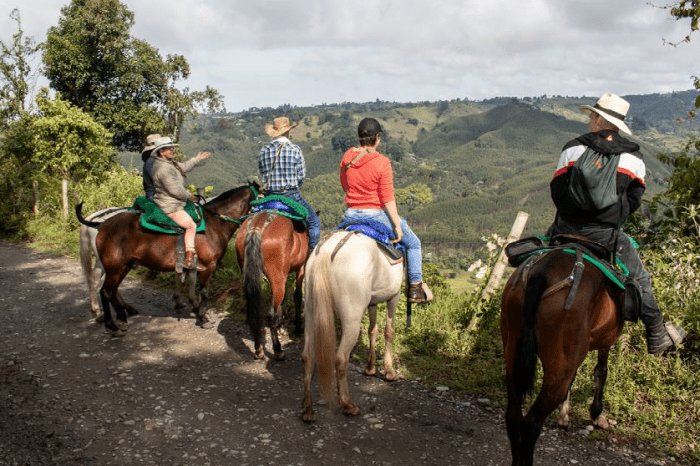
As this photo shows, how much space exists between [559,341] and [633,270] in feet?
3.93

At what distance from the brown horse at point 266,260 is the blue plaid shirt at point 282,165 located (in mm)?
502

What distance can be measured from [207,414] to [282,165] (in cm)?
344

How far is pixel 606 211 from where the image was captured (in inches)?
166

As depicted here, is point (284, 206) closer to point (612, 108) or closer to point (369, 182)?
point (369, 182)

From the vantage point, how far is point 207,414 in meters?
5.21

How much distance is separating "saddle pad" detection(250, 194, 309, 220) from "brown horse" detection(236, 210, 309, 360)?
12cm

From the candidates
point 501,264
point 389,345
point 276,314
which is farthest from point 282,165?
point 501,264

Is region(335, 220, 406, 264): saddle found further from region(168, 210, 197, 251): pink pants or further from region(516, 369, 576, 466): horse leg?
region(168, 210, 197, 251): pink pants

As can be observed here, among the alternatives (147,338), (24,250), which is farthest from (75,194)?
(147,338)

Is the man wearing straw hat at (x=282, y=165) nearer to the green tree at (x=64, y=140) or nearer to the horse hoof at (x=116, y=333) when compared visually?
the horse hoof at (x=116, y=333)

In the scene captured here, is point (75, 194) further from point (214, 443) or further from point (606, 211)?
point (606, 211)

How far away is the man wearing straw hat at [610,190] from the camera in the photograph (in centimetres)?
408

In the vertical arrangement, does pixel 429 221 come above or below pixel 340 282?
below

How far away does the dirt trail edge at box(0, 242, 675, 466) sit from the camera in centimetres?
454
